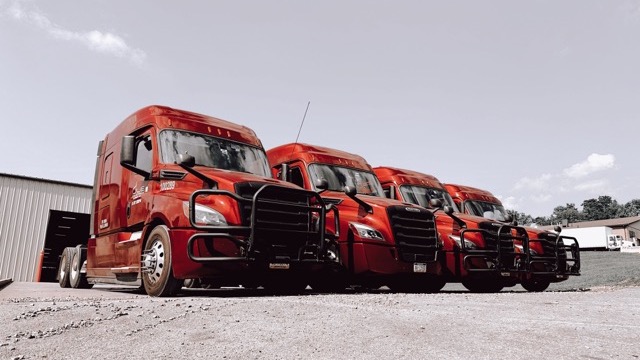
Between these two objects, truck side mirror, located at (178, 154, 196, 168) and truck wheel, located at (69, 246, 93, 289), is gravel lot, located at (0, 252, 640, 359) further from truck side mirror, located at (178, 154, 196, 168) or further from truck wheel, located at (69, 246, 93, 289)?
truck wheel, located at (69, 246, 93, 289)

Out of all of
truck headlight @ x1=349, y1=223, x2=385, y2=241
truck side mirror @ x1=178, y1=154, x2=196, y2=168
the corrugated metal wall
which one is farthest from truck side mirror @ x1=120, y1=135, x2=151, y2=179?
the corrugated metal wall

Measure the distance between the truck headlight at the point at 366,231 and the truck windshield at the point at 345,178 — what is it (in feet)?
3.43

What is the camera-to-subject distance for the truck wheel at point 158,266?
6.79 m

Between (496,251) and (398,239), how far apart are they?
2.97m

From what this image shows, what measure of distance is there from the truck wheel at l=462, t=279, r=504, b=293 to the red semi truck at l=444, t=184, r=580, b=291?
822 millimetres

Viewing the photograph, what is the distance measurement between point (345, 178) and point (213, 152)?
3.14m

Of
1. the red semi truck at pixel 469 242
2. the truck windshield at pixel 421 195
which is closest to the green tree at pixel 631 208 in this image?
the truck windshield at pixel 421 195

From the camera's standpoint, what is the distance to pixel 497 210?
1392 centimetres

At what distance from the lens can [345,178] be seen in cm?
1025

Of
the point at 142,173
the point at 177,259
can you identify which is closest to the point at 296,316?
the point at 177,259

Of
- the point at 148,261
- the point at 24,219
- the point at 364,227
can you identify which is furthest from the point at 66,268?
the point at 24,219

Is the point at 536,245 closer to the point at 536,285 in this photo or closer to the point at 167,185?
the point at 536,285

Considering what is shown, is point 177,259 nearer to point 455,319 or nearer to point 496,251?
point 455,319

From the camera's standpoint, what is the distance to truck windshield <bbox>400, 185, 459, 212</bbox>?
1185 cm
